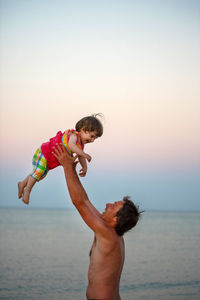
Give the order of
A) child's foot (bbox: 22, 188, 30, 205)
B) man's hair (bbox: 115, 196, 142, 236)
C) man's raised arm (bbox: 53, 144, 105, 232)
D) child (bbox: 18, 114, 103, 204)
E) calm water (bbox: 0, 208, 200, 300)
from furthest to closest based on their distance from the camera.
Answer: calm water (bbox: 0, 208, 200, 300), child's foot (bbox: 22, 188, 30, 205), child (bbox: 18, 114, 103, 204), man's hair (bbox: 115, 196, 142, 236), man's raised arm (bbox: 53, 144, 105, 232)

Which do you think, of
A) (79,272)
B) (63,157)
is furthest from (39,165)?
(79,272)

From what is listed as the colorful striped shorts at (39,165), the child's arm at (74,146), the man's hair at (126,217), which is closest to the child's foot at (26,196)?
the colorful striped shorts at (39,165)

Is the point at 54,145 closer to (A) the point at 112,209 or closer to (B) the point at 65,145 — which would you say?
(B) the point at 65,145

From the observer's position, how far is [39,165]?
409cm

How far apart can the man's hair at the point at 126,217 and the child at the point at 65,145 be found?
51cm

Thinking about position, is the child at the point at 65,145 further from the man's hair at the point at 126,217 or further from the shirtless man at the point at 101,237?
the man's hair at the point at 126,217

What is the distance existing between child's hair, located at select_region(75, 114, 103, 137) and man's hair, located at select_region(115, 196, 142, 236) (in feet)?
2.30

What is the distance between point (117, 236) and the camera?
12.9 ft

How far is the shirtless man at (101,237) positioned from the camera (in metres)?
3.79

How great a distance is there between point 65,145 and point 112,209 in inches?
27.6

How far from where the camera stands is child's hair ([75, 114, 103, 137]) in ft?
13.1

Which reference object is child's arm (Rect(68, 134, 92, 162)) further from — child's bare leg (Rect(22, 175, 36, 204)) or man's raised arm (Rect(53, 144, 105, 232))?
child's bare leg (Rect(22, 175, 36, 204))

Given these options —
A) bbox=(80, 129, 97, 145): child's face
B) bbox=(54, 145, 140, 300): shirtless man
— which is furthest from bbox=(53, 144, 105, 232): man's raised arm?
bbox=(80, 129, 97, 145): child's face

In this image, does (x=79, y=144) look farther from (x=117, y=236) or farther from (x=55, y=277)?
(x=55, y=277)
